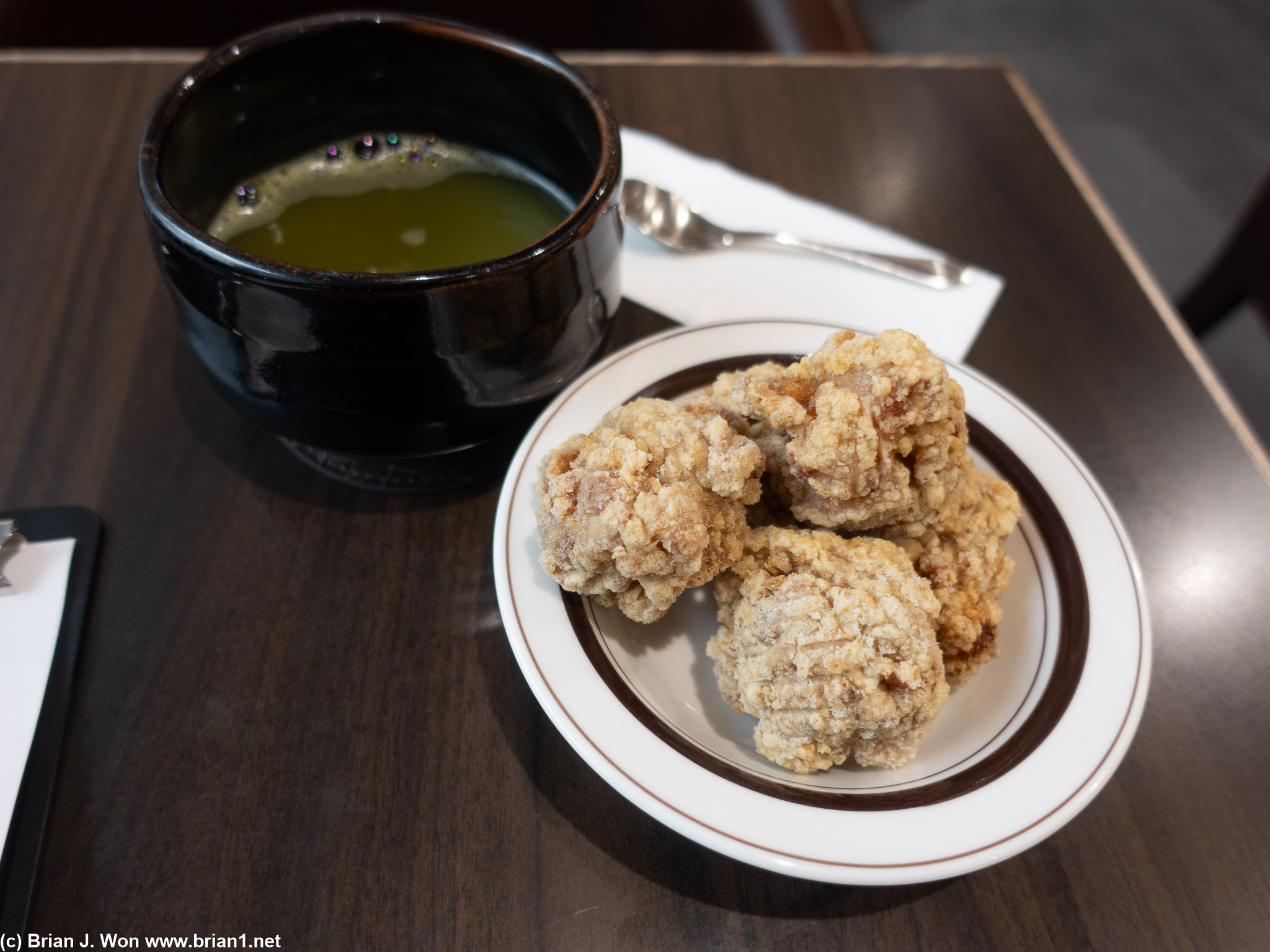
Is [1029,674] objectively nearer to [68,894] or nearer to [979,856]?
[979,856]

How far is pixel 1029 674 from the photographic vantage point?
821 millimetres

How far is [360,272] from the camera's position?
87cm

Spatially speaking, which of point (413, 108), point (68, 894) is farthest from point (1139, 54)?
point (68, 894)

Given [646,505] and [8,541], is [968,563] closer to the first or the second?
[646,505]

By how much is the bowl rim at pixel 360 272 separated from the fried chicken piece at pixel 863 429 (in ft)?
0.80

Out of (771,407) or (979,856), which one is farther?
(771,407)

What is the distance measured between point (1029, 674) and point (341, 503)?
2.67 ft

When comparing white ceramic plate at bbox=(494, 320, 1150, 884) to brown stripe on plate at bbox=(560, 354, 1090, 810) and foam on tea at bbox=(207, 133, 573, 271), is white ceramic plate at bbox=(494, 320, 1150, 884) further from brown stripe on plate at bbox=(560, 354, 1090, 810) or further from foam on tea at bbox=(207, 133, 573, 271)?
foam on tea at bbox=(207, 133, 573, 271)

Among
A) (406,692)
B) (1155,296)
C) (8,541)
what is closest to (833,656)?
(406,692)

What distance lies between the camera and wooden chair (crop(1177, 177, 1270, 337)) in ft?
5.96

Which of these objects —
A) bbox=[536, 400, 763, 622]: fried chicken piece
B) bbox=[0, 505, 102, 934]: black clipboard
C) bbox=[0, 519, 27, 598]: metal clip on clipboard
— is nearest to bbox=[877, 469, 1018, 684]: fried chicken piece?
bbox=[536, 400, 763, 622]: fried chicken piece

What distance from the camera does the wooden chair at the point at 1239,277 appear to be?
1.82 metres

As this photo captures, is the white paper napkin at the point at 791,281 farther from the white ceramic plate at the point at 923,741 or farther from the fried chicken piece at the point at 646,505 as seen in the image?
the fried chicken piece at the point at 646,505

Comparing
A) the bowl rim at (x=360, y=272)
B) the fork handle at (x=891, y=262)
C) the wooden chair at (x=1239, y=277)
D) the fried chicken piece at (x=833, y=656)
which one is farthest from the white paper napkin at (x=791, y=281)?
the wooden chair at (x=1239, y=277)
